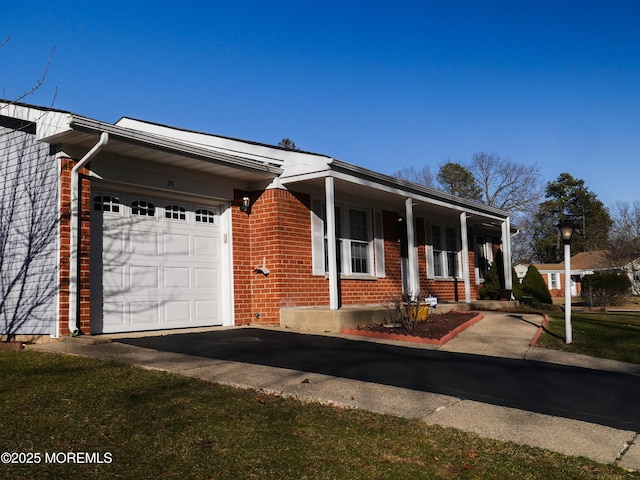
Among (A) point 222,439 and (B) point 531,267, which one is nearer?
(A) point 222,439

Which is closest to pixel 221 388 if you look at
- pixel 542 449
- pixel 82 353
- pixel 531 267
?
pixel 82 353

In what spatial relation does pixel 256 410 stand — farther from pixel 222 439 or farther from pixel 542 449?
pixel 542 449

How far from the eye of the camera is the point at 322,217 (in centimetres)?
1259

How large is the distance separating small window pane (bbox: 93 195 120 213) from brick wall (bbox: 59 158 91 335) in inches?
10.7

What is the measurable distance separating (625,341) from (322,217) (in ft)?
20.9

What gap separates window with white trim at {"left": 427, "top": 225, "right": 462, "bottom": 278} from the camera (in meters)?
17.1

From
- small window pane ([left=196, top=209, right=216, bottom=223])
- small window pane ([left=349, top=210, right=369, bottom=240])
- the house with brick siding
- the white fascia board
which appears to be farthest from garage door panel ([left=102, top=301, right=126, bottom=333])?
the house with brick siding

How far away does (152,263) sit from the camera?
9.91m

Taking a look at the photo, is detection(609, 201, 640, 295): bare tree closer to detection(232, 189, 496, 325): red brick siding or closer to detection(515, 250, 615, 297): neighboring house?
detection(515, 250, 615, 297): neighboring house

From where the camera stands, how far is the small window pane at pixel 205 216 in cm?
1104

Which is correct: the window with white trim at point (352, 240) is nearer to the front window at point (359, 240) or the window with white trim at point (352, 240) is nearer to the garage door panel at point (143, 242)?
the front window at point (359, 240)

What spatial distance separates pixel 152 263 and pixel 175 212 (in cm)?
118

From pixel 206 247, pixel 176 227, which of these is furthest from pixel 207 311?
pixel 176 227

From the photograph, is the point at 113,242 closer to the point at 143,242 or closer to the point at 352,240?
the point at 143,242
